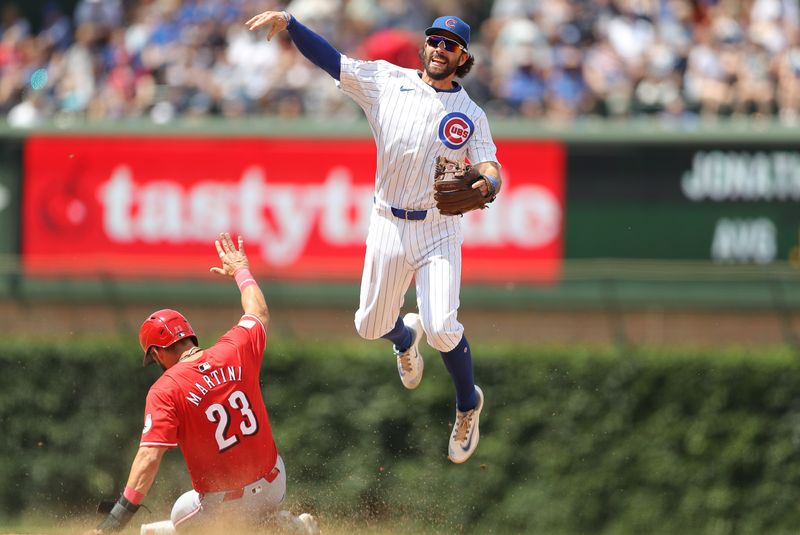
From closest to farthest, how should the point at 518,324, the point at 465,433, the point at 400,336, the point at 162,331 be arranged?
the point at 162,331, the point at 400,336, the point at 465,433, the point at 518,324

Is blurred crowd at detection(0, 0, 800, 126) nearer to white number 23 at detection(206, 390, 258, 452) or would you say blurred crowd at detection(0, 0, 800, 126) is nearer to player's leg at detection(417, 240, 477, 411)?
player's leg at detection(417, 240, 477, 411)

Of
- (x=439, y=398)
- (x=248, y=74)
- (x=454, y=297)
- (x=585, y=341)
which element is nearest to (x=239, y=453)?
(x=454, y=297)

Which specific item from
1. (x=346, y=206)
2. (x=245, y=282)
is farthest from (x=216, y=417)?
(x=346, y=206)

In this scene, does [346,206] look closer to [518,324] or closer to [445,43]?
[518,324]

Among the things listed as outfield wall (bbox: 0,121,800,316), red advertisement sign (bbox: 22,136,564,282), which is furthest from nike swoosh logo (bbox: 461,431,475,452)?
red advertisement sign (bbox: 22,136,564,282)

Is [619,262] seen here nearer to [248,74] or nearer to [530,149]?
[530,149]

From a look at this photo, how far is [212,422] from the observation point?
26.3ft

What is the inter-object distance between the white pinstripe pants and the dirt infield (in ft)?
14.0

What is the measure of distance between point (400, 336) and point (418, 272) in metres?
0.71

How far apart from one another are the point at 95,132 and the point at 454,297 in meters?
7.52

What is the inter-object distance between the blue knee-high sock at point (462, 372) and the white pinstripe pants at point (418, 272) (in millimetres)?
254

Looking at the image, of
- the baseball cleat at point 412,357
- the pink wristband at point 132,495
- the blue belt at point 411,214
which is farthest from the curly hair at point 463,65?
the pink wristband at point 132,495

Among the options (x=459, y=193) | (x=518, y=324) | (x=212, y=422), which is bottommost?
(x=518, y=324)

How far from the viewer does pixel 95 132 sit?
14.6 m
